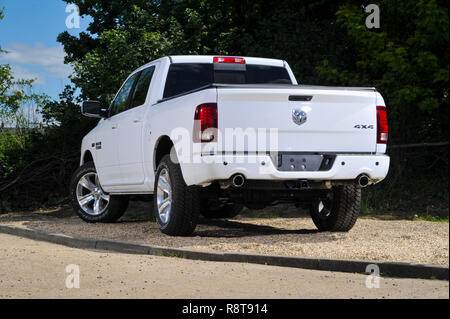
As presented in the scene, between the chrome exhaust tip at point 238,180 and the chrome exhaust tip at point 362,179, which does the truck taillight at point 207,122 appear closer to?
the chrome exhaust tip at point 238,180

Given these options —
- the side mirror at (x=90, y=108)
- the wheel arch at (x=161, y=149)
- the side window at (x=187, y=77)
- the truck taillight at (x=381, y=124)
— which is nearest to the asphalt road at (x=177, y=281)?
the wheel arch at (x=161, y=149)

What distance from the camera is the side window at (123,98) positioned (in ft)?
36.8

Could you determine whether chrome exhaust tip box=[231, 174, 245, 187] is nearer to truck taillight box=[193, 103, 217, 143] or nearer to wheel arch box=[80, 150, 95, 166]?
truck taillight box=[193, 103, 217, 143]

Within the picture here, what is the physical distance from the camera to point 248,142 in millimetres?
8117

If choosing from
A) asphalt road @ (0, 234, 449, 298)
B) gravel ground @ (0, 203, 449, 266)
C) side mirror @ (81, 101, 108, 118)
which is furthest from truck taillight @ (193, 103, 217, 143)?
side mirror @ (81, 101, 108, 118)

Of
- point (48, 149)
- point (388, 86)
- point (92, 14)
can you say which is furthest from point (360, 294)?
point (92, 14)

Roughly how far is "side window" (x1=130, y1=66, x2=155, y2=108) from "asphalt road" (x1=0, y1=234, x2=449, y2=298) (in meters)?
3.08

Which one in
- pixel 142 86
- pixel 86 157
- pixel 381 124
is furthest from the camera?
pixel 86 157

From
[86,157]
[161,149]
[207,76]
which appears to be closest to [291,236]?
[161,149]

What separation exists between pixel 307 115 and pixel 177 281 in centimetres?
286

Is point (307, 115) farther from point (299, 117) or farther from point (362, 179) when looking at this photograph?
point (362, 179)

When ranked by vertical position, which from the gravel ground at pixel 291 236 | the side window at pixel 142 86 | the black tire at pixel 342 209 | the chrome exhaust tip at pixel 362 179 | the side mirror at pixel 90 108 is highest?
the side window at pixel 142 86

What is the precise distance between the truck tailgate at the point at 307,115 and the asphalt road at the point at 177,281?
1646 millimetres

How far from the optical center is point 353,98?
8.57m
